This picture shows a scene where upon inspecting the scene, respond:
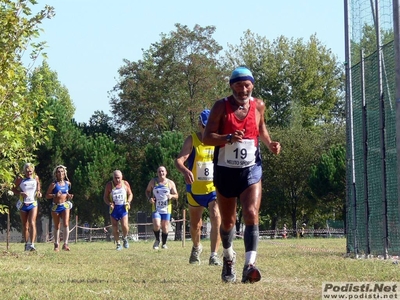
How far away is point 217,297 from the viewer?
24.8ft

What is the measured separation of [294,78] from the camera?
76.3 metres

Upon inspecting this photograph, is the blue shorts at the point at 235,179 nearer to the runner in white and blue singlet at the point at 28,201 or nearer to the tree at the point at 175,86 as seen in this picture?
the runner in white and blue singlet at the point at 28,201

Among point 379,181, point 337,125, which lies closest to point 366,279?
point 379,181

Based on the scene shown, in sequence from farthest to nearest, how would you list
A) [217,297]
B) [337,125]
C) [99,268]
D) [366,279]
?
[337,125] → [99,268] → [366,279] → [217,297]

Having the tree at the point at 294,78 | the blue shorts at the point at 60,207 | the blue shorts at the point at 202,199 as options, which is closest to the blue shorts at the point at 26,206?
the blue shorts at the point at 60,207

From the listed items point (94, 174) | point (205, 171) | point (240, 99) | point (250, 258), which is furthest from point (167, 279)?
point (94, 174)

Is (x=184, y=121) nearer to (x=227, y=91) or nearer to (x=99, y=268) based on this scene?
(x=227, y=91)

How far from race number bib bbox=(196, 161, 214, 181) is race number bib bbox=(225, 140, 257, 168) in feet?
12.6

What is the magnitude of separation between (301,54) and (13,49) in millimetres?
62565

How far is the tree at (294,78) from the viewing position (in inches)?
2972

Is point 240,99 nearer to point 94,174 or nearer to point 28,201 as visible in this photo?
point 28,201

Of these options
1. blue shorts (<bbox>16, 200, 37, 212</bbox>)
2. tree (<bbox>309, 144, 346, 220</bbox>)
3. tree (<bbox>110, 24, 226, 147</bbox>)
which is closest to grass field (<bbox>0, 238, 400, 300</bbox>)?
blue shorts (<bbox>16, 200, 37, 212</bbox>)

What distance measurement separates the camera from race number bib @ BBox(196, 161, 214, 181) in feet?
42.2

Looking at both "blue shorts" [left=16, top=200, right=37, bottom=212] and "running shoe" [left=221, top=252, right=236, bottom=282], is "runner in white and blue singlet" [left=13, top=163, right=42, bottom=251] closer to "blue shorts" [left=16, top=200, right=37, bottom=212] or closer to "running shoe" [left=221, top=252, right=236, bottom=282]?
"blue shorts" [left=16, top=200, right=37, bottom=212]
